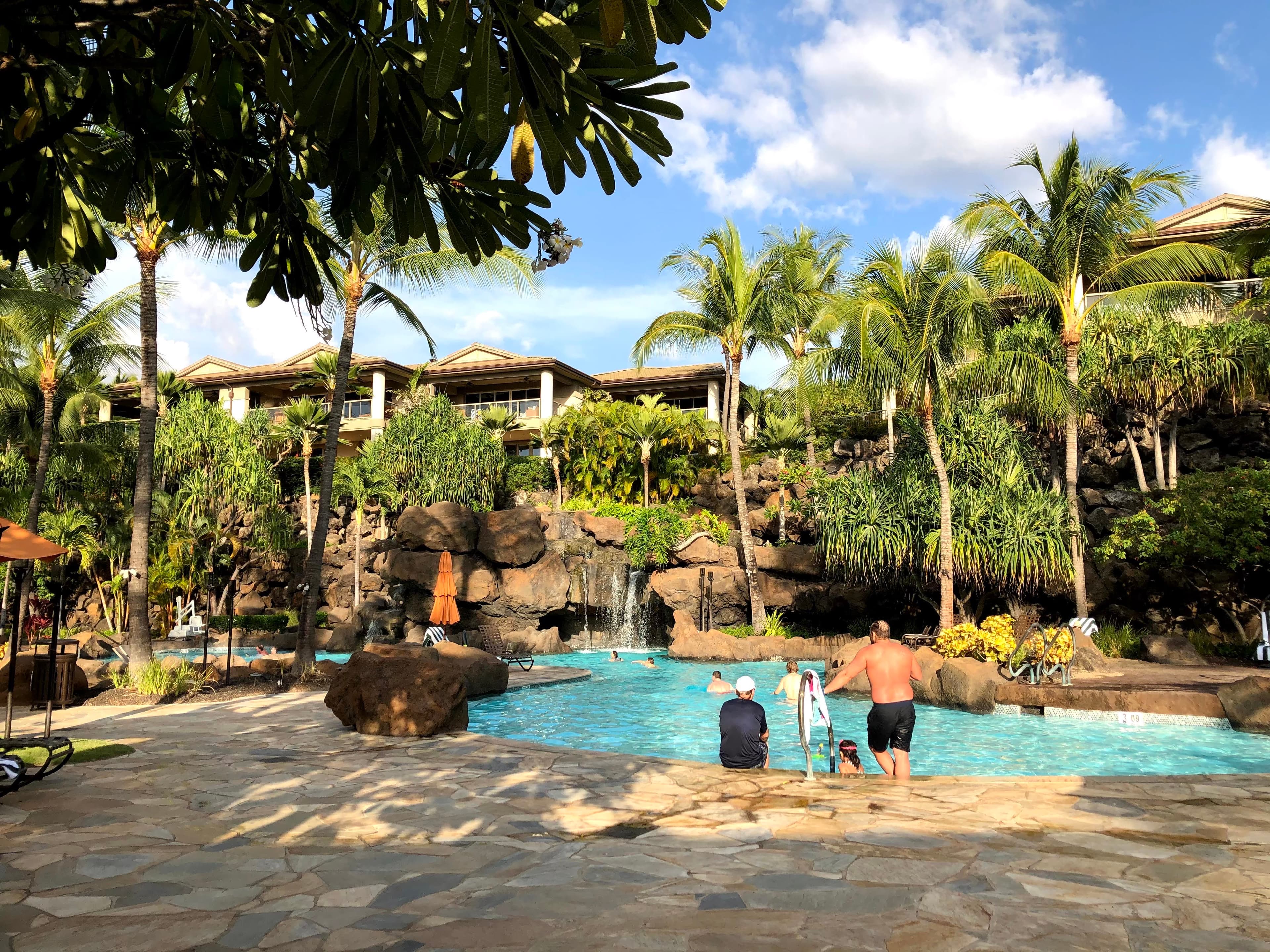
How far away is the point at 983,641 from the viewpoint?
15516mm

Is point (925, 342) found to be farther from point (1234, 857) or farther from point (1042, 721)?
point (1234, 857)

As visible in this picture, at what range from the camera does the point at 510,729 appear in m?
12.8

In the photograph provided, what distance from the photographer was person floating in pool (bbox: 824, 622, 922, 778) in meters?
7.88

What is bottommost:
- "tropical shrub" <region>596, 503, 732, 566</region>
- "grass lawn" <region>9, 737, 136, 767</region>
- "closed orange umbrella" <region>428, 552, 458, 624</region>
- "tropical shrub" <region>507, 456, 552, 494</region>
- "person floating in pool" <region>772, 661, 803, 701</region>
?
"person floating in pool" <region>772, 661, 803, 701</region>

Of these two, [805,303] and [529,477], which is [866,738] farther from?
[529,477]

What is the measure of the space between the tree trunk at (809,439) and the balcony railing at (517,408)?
47.0 feet

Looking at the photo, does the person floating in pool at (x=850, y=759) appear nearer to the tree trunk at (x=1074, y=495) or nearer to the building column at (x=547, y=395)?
the tree trunk at (x=1074, y=495)

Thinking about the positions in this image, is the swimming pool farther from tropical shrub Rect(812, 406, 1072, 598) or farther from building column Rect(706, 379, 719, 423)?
building column Rect(706, 379, 719, 423)

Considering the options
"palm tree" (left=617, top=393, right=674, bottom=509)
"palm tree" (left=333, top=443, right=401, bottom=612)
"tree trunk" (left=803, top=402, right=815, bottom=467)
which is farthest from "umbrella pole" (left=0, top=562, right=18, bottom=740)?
"tree trunk" (left=803, top=402, right=815, bottom=467)

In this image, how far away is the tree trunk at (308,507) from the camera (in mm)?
34688

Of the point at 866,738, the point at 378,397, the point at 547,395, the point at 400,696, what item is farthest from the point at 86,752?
the point at 378,397

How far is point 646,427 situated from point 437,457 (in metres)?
8.21

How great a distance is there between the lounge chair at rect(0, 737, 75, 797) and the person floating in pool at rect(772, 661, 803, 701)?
8973mm

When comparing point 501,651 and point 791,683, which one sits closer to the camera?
point 791,683
